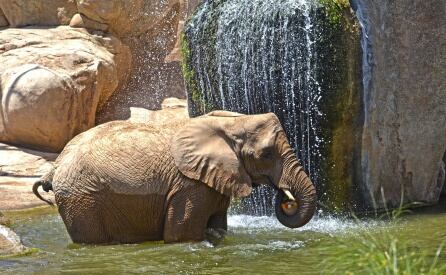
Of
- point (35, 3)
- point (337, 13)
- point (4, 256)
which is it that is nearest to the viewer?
point (4, 256)

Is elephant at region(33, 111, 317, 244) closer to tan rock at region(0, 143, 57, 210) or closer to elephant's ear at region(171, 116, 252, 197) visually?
elephant's ear at region(171, 116, 252, 197)

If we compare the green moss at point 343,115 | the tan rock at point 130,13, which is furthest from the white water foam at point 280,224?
the tan rock at point 130,13

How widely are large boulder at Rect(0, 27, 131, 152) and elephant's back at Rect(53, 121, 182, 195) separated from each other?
5672mm

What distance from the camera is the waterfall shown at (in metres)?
10.1

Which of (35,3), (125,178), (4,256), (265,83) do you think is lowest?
(4,256)


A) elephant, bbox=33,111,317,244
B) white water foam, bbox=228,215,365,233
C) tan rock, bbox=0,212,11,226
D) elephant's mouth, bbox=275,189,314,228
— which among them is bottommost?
white water foam, bbox=228,215,365,233

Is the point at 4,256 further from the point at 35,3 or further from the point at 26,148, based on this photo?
the point at 35,3

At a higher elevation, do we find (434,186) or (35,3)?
(35,3)

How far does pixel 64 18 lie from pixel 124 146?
26.2 feet

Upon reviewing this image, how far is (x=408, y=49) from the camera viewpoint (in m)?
10.1

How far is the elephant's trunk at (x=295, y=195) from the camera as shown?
7691 millimetres

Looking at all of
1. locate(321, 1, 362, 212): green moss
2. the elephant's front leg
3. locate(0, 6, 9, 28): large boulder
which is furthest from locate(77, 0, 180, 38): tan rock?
the elephant's front leg

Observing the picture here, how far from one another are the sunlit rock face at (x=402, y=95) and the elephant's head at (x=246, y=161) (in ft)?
7.96

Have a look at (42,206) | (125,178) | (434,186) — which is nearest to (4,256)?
(125,178)
